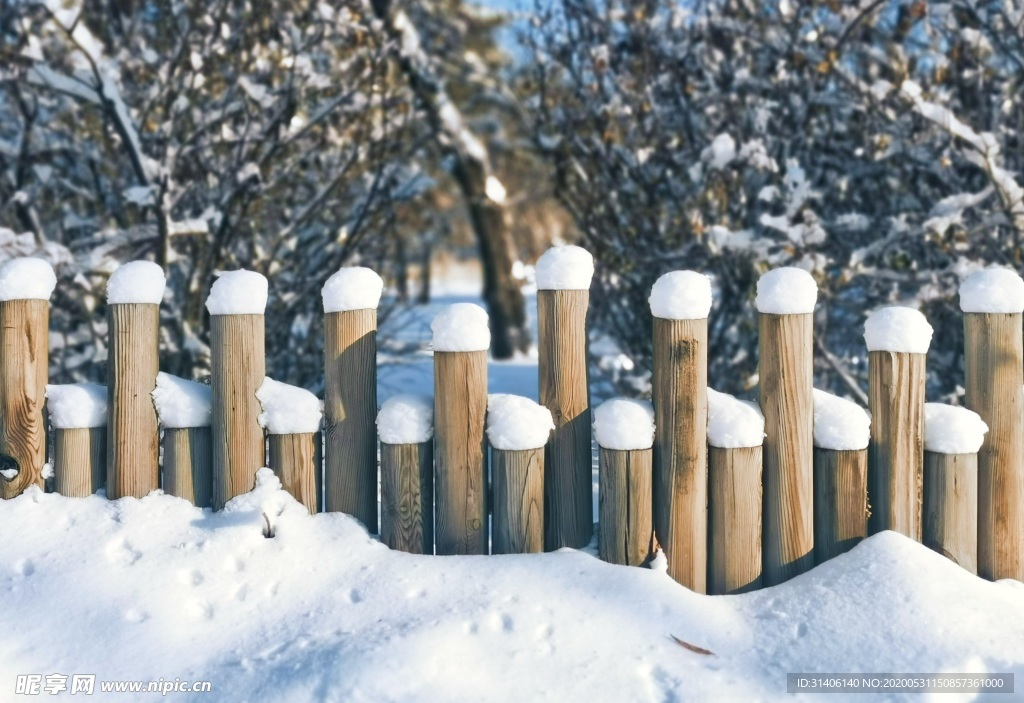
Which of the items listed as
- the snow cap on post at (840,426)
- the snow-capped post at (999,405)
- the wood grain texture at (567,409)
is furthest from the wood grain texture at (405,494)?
the snow-capped post at (999,405)

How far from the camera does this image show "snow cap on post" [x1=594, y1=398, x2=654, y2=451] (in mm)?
2570

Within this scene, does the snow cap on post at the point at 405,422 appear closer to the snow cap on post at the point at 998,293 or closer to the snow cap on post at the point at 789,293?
the snow cap on post at the point at 789,293

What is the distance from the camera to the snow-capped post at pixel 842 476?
8.54 ft

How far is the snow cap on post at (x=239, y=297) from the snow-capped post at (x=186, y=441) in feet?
0.82

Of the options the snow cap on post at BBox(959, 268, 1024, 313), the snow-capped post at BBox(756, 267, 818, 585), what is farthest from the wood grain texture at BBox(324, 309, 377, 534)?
the snow cap on post at BBox(959, 268, 1024, 313)

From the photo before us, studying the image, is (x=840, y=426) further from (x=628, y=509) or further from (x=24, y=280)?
(x=24, y=280)

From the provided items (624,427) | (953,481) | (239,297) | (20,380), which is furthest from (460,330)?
(953,481)

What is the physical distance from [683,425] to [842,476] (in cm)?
44

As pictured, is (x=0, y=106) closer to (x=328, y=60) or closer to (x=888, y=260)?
(x=328, y=60)

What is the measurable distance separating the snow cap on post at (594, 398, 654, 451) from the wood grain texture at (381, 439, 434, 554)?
47 cm

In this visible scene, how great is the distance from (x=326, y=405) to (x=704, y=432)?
3.27 ft

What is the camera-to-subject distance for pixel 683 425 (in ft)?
8.45

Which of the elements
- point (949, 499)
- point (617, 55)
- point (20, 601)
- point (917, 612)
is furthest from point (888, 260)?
point (20, 601)

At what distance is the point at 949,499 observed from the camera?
8.57 feet
